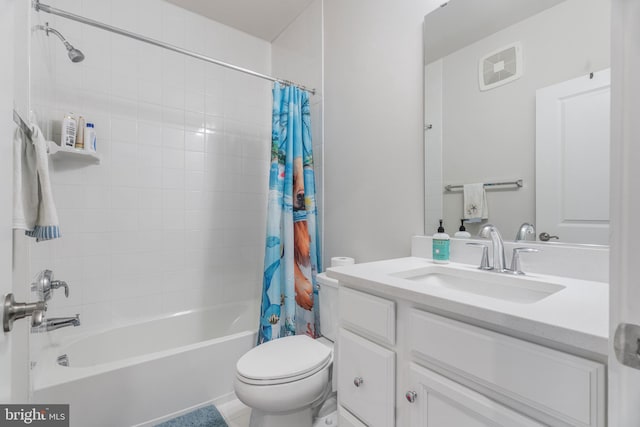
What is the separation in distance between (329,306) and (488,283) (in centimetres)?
78

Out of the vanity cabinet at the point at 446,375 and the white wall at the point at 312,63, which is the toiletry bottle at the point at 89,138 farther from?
the vanity cabinet at the point at 446,375

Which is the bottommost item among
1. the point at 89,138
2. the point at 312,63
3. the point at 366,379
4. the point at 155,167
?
the point at 366,379

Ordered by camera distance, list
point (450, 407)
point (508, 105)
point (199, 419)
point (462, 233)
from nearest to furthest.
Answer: point (450, 407) < point (508, 105) < point (462, 233) < point (199, 419)

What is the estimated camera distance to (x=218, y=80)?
226 cm

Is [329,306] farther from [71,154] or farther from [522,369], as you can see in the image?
[71,154]

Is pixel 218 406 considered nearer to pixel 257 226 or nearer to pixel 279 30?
pixel 257 226

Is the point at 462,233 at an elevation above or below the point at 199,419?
above

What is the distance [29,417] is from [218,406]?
3.83 feet

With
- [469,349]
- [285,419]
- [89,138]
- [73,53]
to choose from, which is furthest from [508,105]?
[89,138]

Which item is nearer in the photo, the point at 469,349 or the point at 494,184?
the point at 469,349

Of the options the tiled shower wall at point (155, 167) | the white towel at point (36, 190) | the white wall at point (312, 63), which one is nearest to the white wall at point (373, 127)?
the white wall at point (312, 63)

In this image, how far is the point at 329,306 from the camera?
1496 millimetres

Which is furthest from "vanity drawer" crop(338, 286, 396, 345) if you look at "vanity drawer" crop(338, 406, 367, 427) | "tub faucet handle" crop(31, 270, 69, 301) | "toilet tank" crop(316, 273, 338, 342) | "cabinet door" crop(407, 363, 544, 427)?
"tub faucet handle" crop(31, 270, 69, 301)

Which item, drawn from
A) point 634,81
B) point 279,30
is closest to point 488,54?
point 634,81
